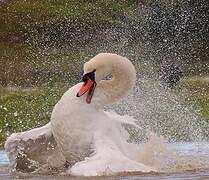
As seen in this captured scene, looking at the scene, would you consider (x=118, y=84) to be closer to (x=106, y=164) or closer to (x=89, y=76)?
(x=89, y=76)

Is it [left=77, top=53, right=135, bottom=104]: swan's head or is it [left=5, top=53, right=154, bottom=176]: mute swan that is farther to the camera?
[left=77, top=53, right=135, bottom=104]: swan's head

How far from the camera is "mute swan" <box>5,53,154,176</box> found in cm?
1466

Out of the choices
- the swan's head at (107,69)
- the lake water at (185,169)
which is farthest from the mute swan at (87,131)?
the lake water at (185,169)

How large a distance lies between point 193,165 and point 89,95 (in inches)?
61.5

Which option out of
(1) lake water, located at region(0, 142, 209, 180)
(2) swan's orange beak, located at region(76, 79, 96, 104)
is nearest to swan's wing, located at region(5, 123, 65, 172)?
(1) lake water, located at region(0, 142, 209, 180)

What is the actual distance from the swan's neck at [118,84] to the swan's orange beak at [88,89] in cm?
11

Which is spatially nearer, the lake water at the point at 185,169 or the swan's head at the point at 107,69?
the lake water at the point at 185,169

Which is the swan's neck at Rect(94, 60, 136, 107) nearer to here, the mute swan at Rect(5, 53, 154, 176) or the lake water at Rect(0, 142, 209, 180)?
the mute swan at Rect(5, 53, 154, 176)

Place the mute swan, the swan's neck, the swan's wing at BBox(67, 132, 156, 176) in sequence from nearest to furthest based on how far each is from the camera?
the swan's wing at BBox(67, 132, 156, 176) → the mute swan → the swan's neck

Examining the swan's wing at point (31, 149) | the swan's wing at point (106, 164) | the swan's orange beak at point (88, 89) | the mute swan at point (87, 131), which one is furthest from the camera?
the swan's wing at point (31, 149)

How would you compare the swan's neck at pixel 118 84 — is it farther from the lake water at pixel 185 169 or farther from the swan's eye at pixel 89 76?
the lake water at pixel 185 169

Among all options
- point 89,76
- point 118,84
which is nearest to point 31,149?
point 89,76

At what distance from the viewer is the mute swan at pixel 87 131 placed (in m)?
14.7

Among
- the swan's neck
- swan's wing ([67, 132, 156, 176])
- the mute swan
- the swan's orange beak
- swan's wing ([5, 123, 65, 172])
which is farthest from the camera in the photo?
the swan's neck
